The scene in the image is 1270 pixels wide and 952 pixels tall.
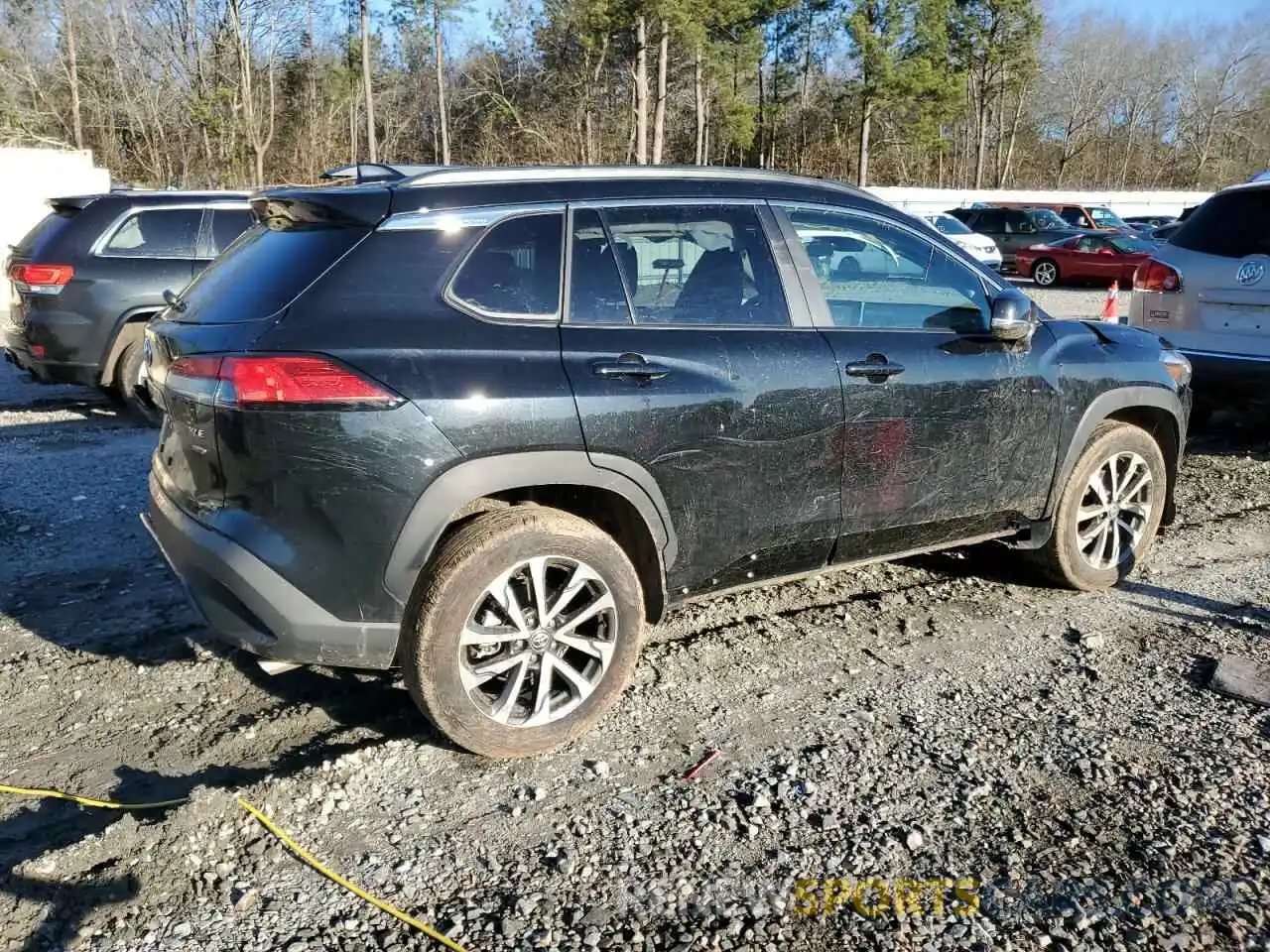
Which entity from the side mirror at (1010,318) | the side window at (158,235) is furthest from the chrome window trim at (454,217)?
the side window at (158,235)

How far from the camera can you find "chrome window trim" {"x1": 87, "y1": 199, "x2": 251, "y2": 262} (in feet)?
26.9

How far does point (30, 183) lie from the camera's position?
1781 cm

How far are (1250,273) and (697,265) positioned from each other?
501 centimetres

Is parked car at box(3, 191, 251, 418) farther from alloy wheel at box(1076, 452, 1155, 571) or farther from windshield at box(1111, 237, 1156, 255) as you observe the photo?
windshield at box(1111, 237, 1156, 255)

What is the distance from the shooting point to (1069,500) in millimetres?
4586

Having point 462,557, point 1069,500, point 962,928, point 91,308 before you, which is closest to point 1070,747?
point 962,928

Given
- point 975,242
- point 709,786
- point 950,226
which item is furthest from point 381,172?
point 950,226

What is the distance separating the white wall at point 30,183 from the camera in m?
17.6

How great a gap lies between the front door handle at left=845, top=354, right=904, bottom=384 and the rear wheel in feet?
73.2

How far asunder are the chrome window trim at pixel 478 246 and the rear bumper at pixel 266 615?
0.99 metres

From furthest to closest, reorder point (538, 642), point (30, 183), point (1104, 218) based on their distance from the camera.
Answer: point (1104, 218), point (30, 183), point (538, 642)

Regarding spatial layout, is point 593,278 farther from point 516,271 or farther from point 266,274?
point 266,274

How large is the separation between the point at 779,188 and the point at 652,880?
2.53 meters

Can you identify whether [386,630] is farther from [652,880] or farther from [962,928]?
[962,928]
